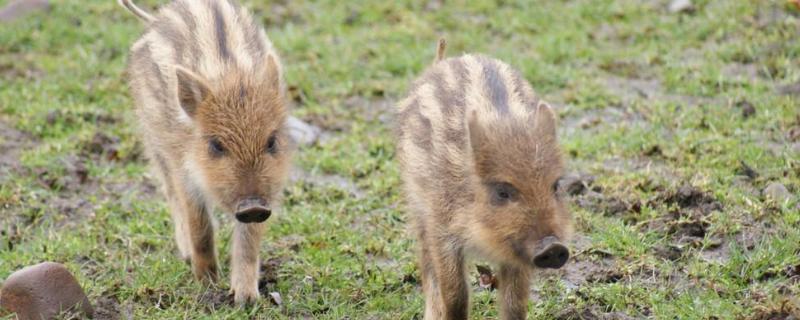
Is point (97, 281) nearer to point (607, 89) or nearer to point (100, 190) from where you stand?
point (100, 190)

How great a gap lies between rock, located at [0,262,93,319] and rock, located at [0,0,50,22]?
517 centimetres

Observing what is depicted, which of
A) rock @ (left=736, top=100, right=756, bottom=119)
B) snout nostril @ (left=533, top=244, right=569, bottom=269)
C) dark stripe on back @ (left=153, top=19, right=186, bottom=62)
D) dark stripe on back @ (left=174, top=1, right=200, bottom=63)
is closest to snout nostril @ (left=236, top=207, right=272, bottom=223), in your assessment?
dark stripe on back @ (left=174, top=1, right=200, bottom=63)

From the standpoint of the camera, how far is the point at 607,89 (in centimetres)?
886

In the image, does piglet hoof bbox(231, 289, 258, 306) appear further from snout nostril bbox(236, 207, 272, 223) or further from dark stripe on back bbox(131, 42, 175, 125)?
dark stripe on back bbox(131, 42, 175, 125)

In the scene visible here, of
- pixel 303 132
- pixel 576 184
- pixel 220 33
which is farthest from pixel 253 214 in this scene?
pixel 303 132

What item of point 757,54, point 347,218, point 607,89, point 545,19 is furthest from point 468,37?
point 347,218

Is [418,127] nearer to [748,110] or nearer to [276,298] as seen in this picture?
[276,298]

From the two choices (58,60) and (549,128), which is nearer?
(549,128)

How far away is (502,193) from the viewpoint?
504 cm

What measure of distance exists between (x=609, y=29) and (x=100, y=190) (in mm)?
4613

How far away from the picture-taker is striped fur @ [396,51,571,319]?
4.97 metres

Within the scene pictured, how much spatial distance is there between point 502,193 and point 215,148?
1603 millimetres

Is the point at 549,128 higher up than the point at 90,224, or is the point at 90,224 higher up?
the point at 549,128

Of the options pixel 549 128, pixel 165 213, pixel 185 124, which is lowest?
pixel 165 213
